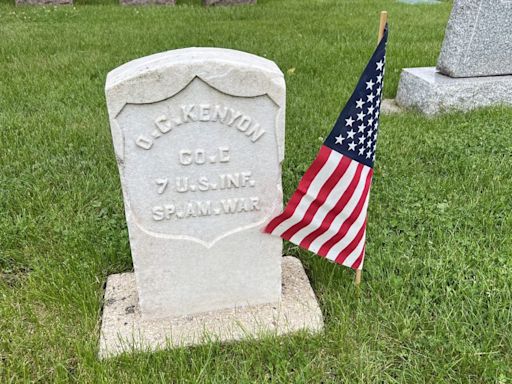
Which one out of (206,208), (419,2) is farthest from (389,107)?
(419,2)

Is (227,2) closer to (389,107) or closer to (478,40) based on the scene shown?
(389,107)

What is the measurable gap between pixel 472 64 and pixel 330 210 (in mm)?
3201

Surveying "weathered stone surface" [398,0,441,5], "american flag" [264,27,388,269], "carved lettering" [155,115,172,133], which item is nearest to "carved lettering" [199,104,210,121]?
"carved lettering" [155,115,172,133]

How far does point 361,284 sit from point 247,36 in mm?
5093

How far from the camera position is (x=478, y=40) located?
4.62 metres

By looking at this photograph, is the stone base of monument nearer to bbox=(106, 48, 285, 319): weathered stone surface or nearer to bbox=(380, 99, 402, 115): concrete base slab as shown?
bbox=(380, 99, 402, 115): concrete base slab

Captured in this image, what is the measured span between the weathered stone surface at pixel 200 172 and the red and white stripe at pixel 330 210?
102 mm

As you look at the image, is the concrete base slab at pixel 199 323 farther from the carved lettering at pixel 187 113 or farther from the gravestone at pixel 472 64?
the gravestone at pixel 472 64

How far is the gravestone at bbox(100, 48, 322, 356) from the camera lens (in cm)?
197

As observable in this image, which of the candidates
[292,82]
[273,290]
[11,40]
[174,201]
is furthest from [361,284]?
[11,40]

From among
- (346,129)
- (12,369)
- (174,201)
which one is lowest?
(12,369)

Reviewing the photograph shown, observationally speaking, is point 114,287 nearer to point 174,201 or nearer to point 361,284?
point 174,201

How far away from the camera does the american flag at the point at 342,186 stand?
214 cm

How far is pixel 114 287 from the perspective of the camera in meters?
2.64
